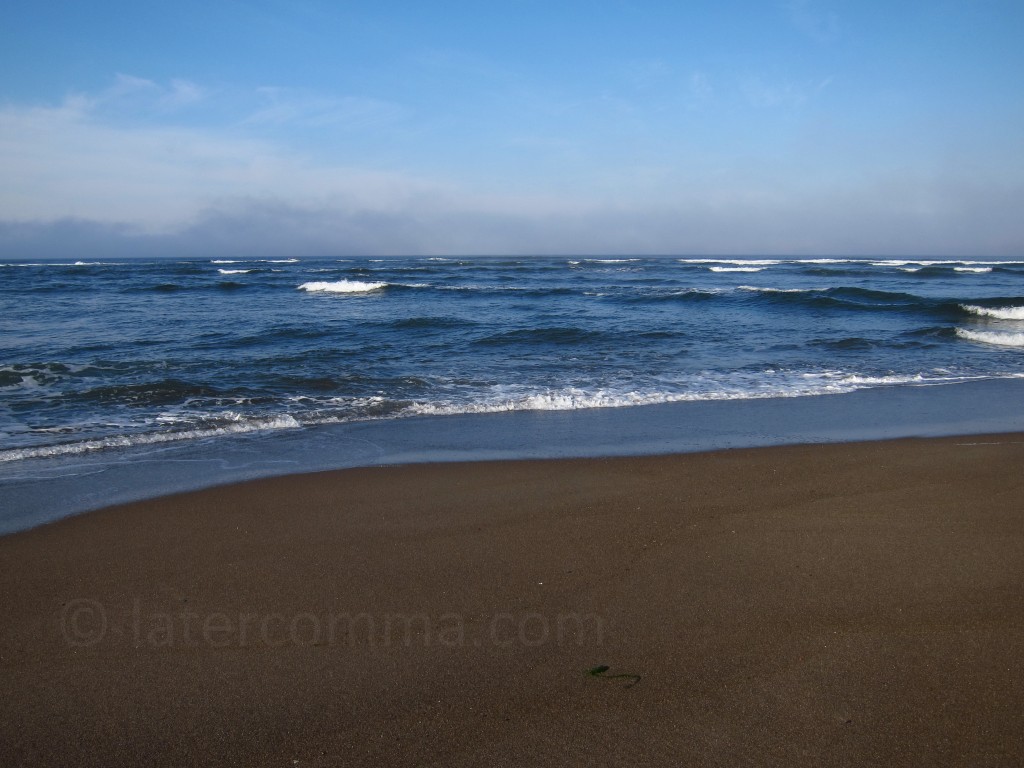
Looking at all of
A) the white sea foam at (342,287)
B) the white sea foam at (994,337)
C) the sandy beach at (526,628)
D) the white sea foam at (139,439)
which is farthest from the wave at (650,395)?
the white sea foam at (342,287)

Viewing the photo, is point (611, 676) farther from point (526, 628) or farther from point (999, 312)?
point (999, 312)

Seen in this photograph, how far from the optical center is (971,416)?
766 cm

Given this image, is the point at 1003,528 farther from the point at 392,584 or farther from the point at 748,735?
the point at 392,584

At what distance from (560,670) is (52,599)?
2755 mm

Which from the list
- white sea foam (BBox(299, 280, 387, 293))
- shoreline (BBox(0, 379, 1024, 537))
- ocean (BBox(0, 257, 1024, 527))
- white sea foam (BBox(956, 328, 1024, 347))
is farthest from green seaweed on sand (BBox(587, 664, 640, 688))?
white sea foam (BBox(299, 280, 387, 293))

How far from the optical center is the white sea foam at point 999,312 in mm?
19672

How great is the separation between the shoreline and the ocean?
0.16m

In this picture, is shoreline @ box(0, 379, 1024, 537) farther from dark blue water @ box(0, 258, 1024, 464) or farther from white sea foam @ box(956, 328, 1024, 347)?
white sea foam @ box(956, 328, 1024, 347)

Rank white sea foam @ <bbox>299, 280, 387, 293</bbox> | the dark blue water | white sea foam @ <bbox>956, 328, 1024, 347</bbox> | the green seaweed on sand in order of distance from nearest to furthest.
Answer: the green seaweed on sand → the dark blue water → white sea foam @ <bbox>956, 328, 1024, 347</bbox> → white sea foam @ <bbox>299, 280, 387, 293</bbox>

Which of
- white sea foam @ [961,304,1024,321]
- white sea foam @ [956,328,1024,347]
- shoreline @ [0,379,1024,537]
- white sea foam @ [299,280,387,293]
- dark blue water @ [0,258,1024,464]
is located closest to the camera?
→ shoreline @ [0,379,1024,537]

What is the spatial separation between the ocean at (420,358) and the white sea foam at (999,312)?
3.4 inches

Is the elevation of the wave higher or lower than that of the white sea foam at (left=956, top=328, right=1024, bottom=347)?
lower

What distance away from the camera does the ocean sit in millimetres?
7773

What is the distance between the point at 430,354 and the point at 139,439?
21.4 ft
